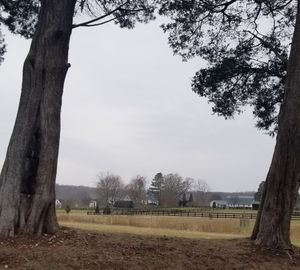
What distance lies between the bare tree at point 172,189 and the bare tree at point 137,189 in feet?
18.1

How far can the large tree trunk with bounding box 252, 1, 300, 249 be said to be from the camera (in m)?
9.73

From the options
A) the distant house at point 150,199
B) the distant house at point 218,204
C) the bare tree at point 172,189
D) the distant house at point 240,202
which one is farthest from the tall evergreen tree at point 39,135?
the distant house at point 240,202

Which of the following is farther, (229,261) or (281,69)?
(281,69)

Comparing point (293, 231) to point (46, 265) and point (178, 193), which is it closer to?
point (46, 265)

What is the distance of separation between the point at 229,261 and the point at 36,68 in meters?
4.40

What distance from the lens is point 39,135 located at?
28.1 feet

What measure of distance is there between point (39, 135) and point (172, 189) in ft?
317

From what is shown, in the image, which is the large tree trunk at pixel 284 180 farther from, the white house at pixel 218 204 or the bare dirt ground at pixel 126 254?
the white house at pixel 218 204

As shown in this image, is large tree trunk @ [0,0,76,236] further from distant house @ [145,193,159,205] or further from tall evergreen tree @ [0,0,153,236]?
distant house @ [145,193,159,205]

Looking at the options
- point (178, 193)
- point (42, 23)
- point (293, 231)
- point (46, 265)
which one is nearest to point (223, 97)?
point (42, 23)

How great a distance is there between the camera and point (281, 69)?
13.4 metres

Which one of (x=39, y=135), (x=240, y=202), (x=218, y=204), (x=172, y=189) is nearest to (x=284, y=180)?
(x=39, y=135)

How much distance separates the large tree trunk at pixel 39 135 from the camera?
Result: 8.22m

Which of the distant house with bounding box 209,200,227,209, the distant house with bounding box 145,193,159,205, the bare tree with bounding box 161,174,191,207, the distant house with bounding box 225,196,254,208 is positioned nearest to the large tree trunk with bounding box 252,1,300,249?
the bare tree with bounding box 161,174,191,207
